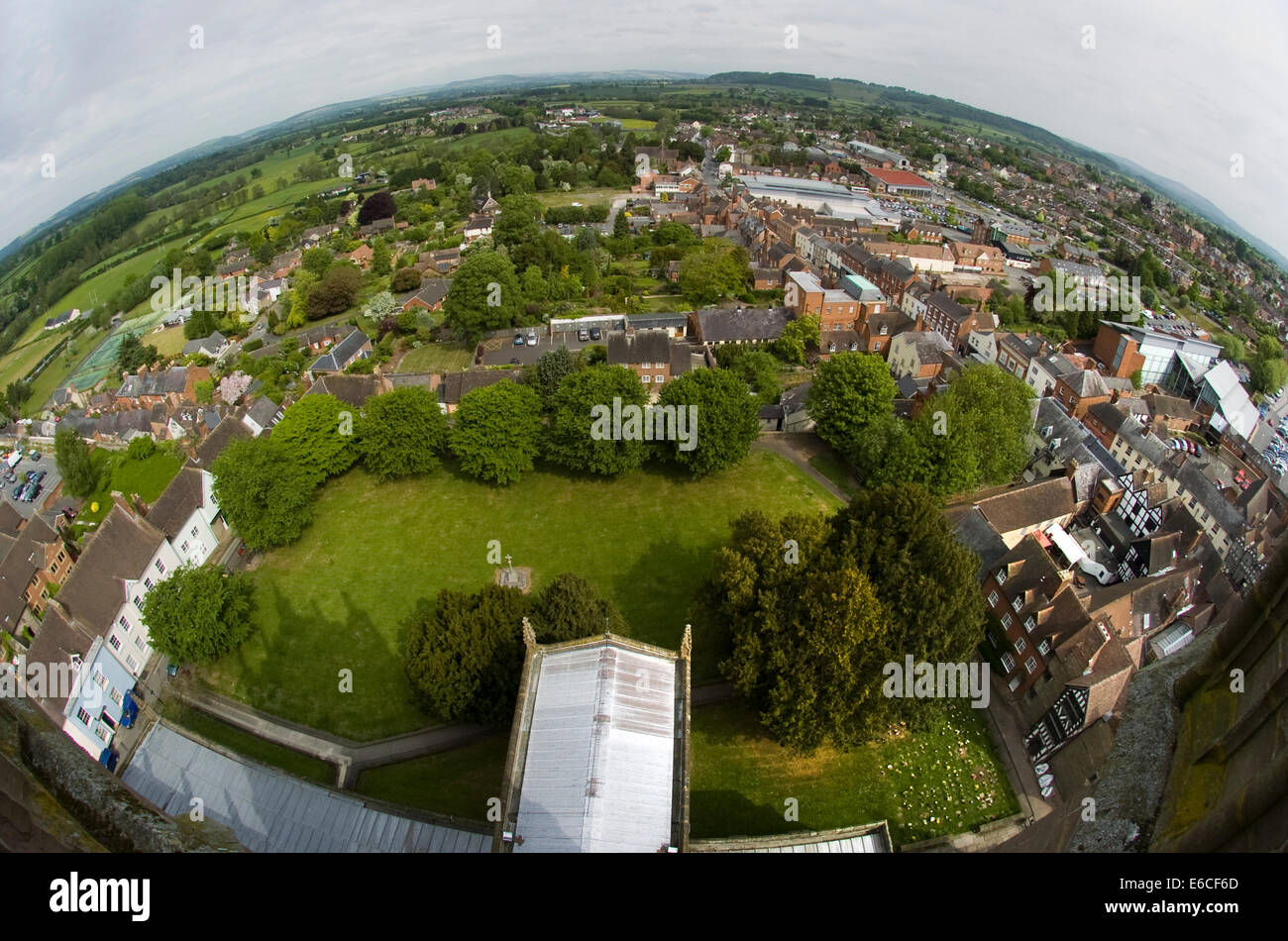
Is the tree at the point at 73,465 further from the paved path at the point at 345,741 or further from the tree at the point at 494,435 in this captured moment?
the paved path at the point at 345,741

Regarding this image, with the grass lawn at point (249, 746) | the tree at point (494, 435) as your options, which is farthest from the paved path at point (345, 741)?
the tree at point (494, 435)

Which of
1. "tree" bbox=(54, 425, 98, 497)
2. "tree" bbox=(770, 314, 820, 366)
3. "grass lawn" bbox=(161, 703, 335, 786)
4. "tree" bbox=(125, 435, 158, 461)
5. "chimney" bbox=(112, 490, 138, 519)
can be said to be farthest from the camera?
"tree" bbox=(770, 314, 820, 366)

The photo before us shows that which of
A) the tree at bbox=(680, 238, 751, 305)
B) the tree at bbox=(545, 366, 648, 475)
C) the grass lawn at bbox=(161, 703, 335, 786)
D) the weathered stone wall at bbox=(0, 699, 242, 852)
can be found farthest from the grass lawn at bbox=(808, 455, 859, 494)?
the weathered stone wall at bbox=(0, 699, 242, 852)

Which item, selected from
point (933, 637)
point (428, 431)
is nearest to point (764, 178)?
point (428, 431)

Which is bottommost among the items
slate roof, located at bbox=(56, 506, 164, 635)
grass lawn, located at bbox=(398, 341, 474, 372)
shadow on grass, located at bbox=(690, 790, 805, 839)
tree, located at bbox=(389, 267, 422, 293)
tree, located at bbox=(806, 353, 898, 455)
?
shadow on grass, located at bbox=(690, 790, 805, 839)

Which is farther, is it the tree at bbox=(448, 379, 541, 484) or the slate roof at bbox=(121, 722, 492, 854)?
the tree at bbox=(448, 379, 541, 484)

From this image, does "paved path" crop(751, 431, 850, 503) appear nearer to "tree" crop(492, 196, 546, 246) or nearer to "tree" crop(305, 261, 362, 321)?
"tree" crop(492, 196, 546, 246)

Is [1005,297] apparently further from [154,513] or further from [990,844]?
[154,513]
